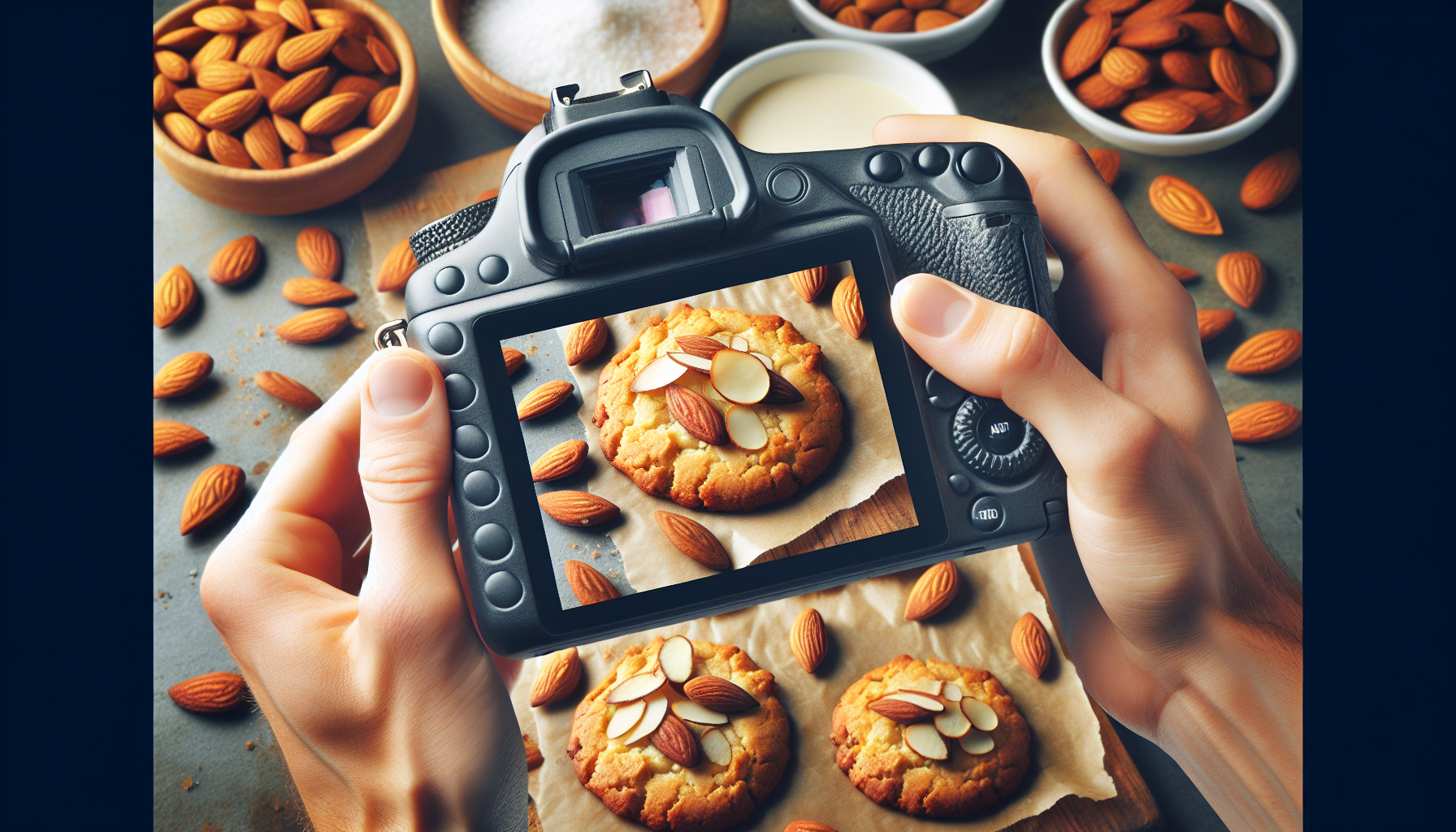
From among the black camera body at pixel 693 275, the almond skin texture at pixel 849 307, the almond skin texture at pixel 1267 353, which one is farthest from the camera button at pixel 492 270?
the almond skin texture at pixel 1267 353

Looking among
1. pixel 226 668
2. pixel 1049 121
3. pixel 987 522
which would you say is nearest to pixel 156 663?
pixel 226 668

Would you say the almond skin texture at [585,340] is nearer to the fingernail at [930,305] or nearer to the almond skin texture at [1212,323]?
the fingernail at [930,305]

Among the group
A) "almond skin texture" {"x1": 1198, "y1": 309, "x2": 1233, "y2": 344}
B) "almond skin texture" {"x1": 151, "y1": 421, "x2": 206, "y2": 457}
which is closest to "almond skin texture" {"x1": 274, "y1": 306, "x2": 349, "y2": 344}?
"almond skin texture" {"x1": 151, "y1": 421, "x2": 206, "y2": 457}

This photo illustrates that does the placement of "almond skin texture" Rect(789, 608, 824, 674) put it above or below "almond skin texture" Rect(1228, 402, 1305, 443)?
below

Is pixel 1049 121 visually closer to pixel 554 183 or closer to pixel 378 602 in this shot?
pixel 554 183

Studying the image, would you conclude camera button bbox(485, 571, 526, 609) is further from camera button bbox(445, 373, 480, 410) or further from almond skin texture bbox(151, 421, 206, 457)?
almond skin texture bbox(151, 421, 206, 457)

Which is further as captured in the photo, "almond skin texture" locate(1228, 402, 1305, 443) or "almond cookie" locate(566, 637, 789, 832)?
"almond skin texture" locate(1228, 402, 1305, 443)
